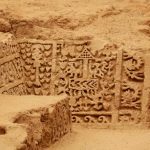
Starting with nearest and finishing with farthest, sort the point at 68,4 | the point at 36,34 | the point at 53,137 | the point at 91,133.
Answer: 1. the point at 53,137
2. the point at 91,133
3. the point at 36,34
4. the point at 68,4

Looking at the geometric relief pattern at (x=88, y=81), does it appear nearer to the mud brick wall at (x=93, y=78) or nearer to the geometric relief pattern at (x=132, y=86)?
the mud brick wall at (x=93, y=78)

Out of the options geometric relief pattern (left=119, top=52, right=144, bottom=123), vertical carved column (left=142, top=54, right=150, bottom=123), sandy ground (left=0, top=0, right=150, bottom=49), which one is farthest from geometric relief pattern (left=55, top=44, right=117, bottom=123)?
vertical carved column (left=142, top=54, right=150, bottom=123)

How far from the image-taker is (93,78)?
7406 millimetres

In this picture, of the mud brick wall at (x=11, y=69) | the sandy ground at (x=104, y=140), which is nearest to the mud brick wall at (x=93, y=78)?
the mud brick wall at (x=11, y=69)

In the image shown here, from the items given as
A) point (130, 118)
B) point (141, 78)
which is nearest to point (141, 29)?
point (141, 78)

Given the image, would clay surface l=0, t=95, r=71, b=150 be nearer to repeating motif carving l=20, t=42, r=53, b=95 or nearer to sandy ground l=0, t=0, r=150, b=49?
repeating motif carving l=20, t=42, r=53, b=95

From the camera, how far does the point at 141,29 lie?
775 cm

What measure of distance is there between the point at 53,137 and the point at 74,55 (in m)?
1.83

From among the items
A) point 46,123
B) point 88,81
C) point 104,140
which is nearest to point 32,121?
point 46,123

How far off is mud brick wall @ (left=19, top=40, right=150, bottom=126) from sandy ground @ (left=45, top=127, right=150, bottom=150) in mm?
319

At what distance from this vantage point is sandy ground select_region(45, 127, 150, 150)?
594cm

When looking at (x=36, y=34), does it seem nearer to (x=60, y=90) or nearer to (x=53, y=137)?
(x=60, y=90)

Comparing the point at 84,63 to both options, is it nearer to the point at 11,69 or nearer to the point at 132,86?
the point at 132,86

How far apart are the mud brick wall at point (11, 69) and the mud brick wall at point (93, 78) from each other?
5.5 inches
